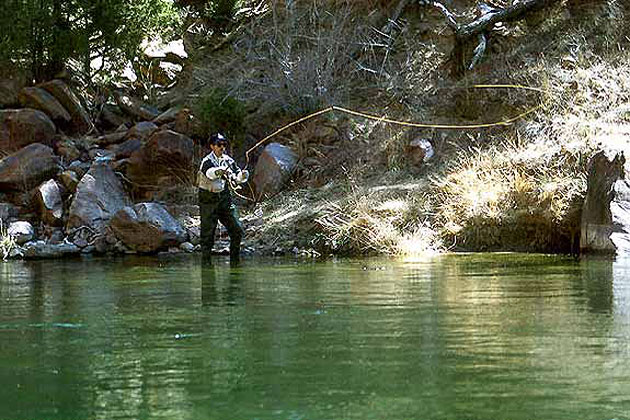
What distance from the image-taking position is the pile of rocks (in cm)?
1612

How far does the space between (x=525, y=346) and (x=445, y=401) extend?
1575mm

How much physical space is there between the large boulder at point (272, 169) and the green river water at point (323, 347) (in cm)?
736

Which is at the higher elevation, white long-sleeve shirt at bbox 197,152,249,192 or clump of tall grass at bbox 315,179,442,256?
white long-sleeve shirt at bbox 197,152,249,192

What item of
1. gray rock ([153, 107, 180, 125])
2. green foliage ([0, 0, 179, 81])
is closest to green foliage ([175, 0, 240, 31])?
green foliage ([0, 0, 179, 81])

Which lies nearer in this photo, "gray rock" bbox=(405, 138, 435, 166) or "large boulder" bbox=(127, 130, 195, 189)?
"gray rock" bbox=(405, 138, 435, 166)

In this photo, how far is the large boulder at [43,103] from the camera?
21.4m

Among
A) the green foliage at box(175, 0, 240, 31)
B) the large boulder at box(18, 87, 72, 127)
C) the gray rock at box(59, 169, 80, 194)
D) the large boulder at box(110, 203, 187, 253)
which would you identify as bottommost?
the large boulder at box(110, 203, 187, 253)

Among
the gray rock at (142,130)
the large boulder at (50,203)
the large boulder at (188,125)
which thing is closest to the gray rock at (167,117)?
the gray rock at (142,130)

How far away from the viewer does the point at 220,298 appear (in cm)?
898

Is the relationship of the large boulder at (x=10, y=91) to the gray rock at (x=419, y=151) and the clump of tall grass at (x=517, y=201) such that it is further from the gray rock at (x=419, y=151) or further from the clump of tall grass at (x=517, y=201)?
the clump of tall grass at (x=517, y=201)

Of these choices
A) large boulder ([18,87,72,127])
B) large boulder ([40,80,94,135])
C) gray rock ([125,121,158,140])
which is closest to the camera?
gray rock ([125,121,158,140])

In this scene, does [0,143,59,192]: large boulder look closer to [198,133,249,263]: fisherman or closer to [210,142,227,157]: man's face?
[198,133,249,263]: fisherman

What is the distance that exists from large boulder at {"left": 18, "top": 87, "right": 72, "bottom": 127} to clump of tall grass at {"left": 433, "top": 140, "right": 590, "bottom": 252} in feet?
29.8

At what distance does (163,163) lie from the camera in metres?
19.1
